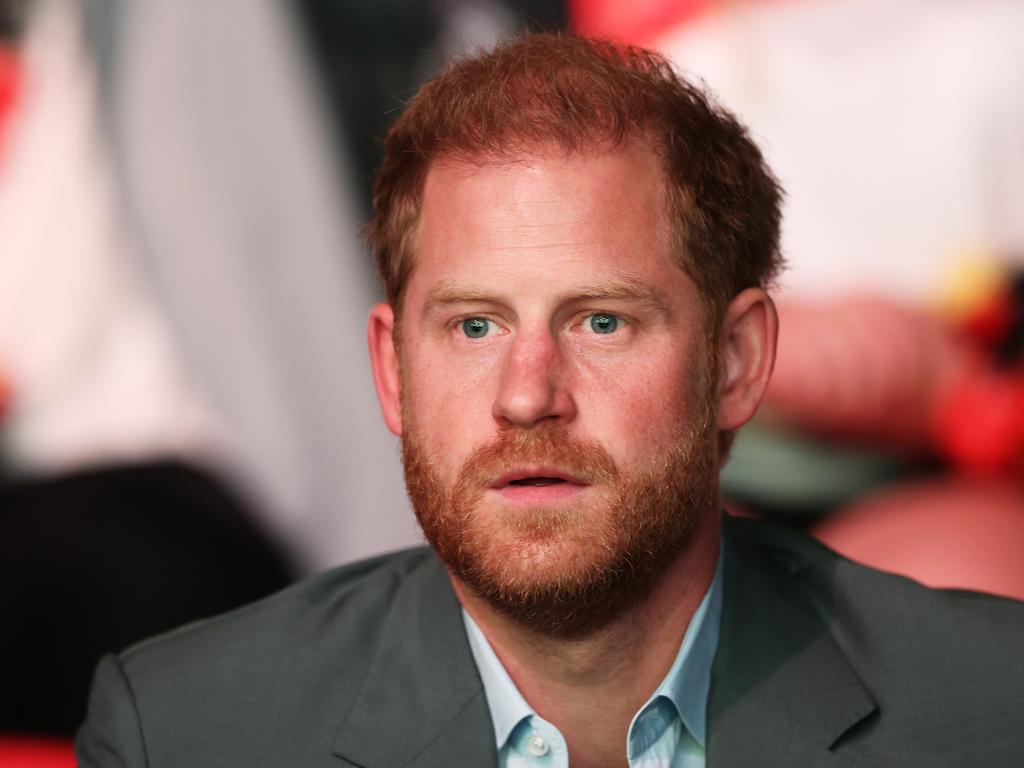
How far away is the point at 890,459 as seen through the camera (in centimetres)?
363

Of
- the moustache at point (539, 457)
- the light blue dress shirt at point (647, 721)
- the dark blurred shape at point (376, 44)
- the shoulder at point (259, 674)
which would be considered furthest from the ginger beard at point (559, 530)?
the dark blurred shape at point (376, 44)

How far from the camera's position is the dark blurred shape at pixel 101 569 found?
3.43 meters

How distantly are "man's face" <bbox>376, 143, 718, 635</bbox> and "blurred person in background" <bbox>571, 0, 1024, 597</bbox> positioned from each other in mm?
1645

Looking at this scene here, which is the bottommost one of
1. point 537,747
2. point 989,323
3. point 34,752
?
point 34,752

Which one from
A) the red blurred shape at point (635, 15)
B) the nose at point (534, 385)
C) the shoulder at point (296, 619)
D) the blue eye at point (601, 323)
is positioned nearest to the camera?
the nose at point (534, 385)

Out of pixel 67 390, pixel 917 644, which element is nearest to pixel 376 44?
pixel 67 390

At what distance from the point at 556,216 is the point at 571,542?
1.56 ft

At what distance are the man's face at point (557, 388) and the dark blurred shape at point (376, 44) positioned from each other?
1.72m

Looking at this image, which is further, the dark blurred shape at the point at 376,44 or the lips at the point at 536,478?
the dark blurred shape at the point at 376,44

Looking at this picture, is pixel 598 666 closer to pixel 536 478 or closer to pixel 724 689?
pixel 724 689

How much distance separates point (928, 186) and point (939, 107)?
0.71 feet

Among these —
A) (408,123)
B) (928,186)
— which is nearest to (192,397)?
(408,123)

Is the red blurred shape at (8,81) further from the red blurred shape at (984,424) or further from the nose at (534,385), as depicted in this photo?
the red blurred shape at (984,424)

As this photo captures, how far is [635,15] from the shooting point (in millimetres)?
3668
